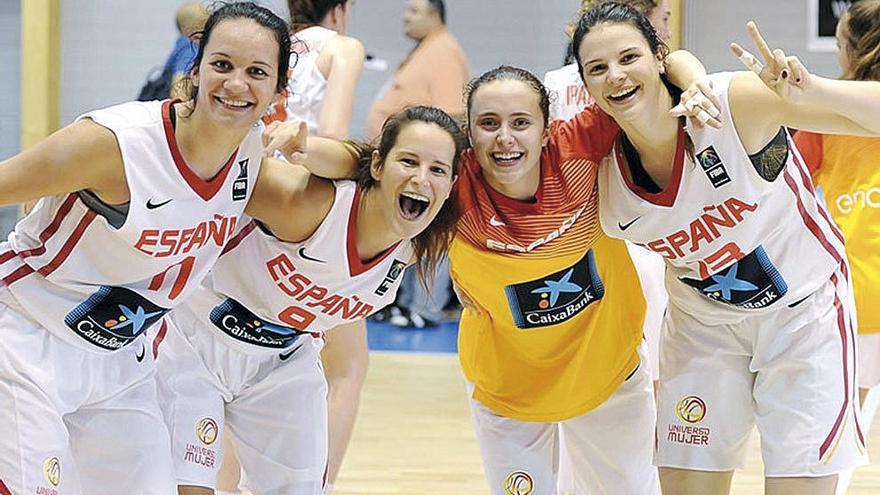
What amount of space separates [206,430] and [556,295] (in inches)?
37.6

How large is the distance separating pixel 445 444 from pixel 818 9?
16.5 ft

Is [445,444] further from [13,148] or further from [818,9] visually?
[13,148]

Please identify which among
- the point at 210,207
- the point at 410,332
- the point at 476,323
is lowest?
the point at 410,332

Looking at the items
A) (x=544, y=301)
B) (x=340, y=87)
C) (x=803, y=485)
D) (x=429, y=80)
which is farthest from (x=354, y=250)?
(x=429, y=80)

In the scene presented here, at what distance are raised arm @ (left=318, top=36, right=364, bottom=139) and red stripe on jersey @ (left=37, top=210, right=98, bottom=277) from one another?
1.42 meters

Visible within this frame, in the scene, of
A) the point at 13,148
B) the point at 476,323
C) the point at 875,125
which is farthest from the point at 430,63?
the point at 875,125

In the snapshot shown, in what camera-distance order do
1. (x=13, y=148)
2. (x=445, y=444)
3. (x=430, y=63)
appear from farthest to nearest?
(x=13, y=148) → (x=430, y=63) → (x=445, y=444)

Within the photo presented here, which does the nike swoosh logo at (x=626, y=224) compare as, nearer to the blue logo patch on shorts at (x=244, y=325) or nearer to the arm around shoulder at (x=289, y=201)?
the arm around shoulder at (x=289, y=201)

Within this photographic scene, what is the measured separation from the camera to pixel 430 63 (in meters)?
8.02

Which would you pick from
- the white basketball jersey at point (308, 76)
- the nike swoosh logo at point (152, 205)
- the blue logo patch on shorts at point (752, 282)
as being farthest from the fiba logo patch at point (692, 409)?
the white basketball jersey at point (308, 76)

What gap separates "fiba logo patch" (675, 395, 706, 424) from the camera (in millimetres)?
3182

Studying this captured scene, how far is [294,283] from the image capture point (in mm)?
3100

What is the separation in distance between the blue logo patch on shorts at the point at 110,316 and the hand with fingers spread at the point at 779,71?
1450 mm

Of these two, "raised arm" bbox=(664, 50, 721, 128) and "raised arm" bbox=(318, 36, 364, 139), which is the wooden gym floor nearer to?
"raised arm" bbox=(318, 36, 364, 139)
